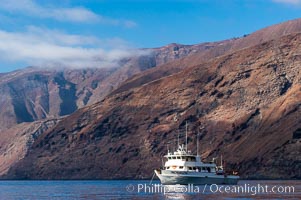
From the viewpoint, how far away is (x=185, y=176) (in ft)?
547

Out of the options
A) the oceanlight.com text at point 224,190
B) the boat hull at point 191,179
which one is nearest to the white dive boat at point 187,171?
the boat hull at point 191,179

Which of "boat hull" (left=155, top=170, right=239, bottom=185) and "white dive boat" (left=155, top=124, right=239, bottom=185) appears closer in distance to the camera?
"boat hull" (left=155, top=170, right=239, bottom=185)

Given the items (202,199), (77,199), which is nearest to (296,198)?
(202,199)

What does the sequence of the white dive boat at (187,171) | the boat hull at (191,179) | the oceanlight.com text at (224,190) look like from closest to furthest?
the oceanlight.com text at (224,190) → the boat hull at (191,179) → the white dive boat at (187,171)

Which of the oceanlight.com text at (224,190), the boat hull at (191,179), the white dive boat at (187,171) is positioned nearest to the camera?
the oceanlight.com text at (224,190)

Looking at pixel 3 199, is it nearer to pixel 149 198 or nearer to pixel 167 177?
pixel 149 198

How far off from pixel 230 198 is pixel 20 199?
41.1 meters

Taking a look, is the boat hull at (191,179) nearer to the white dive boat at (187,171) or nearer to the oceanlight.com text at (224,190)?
the white dive boat at (187,171)

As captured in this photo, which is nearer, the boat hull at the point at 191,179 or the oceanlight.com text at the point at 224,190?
the oceanlight.com text at the point at 224,190

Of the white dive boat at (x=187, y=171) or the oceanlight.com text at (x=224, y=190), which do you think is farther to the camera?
the white dive boat at (x=187, y=171)

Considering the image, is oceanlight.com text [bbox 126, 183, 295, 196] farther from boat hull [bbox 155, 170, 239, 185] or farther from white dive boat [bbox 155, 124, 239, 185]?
white dive boat [bbox 155, 124, 239, 185]

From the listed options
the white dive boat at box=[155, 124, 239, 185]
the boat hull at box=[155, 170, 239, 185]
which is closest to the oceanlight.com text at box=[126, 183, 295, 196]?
the boat hull at box=[155, 170, 239, 185]

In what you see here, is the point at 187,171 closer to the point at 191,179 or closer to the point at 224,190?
the point at 191,179

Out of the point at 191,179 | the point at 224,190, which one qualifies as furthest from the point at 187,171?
the point at 224,190
